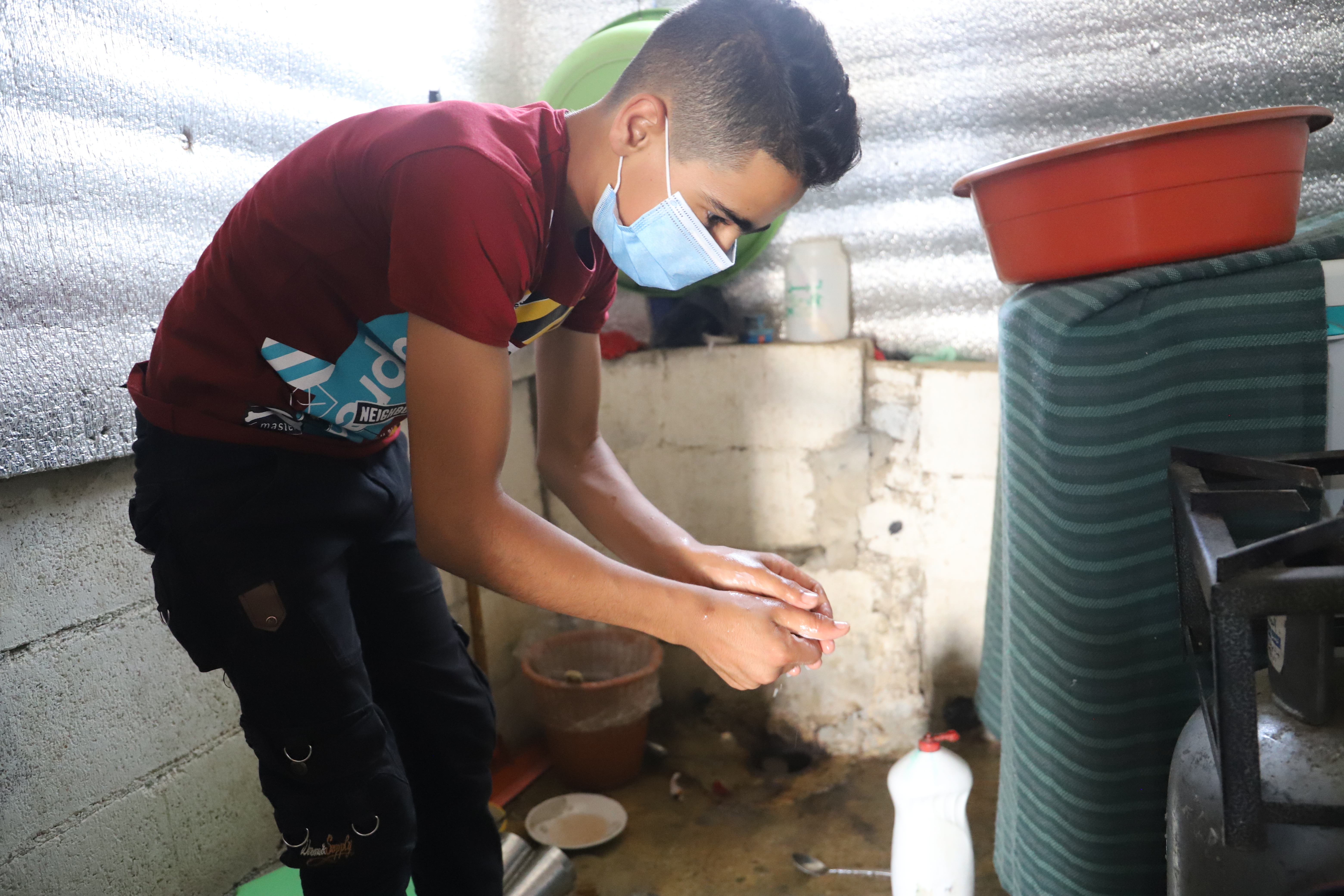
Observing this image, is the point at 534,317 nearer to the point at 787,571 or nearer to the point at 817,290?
the point at 787,571

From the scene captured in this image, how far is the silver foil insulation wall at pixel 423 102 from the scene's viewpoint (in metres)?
1.32

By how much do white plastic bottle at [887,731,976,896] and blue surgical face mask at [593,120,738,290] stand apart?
1041 mm

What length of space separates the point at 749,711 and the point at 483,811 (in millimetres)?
1285

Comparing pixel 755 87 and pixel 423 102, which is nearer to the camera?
pixel 755 87

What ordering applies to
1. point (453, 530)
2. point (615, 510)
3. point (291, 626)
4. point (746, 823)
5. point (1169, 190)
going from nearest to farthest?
point (453, 530), point (291, 626), point (1169, 190), point (615, 510), point (746, 823)

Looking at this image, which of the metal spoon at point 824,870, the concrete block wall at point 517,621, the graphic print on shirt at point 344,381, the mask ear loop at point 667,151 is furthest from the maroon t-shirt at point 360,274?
the metal spoon at point 824,870

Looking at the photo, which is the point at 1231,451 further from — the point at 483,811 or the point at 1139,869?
the point at 483,811

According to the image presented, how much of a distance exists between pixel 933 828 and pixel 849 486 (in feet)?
3.07

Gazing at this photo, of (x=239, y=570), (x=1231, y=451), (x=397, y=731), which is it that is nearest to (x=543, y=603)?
(x=239, y=570)

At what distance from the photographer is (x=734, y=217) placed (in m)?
1.15

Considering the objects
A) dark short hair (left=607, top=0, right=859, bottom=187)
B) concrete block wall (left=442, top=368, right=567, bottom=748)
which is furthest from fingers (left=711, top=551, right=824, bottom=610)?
concrete block wall (left=442, top=368, right=567, bottom=748)

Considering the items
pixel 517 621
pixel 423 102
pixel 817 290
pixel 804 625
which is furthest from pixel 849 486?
pixel 423 102

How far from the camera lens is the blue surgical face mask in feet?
3.71

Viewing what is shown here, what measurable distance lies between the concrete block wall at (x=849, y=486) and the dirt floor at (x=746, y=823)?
0.17 m
